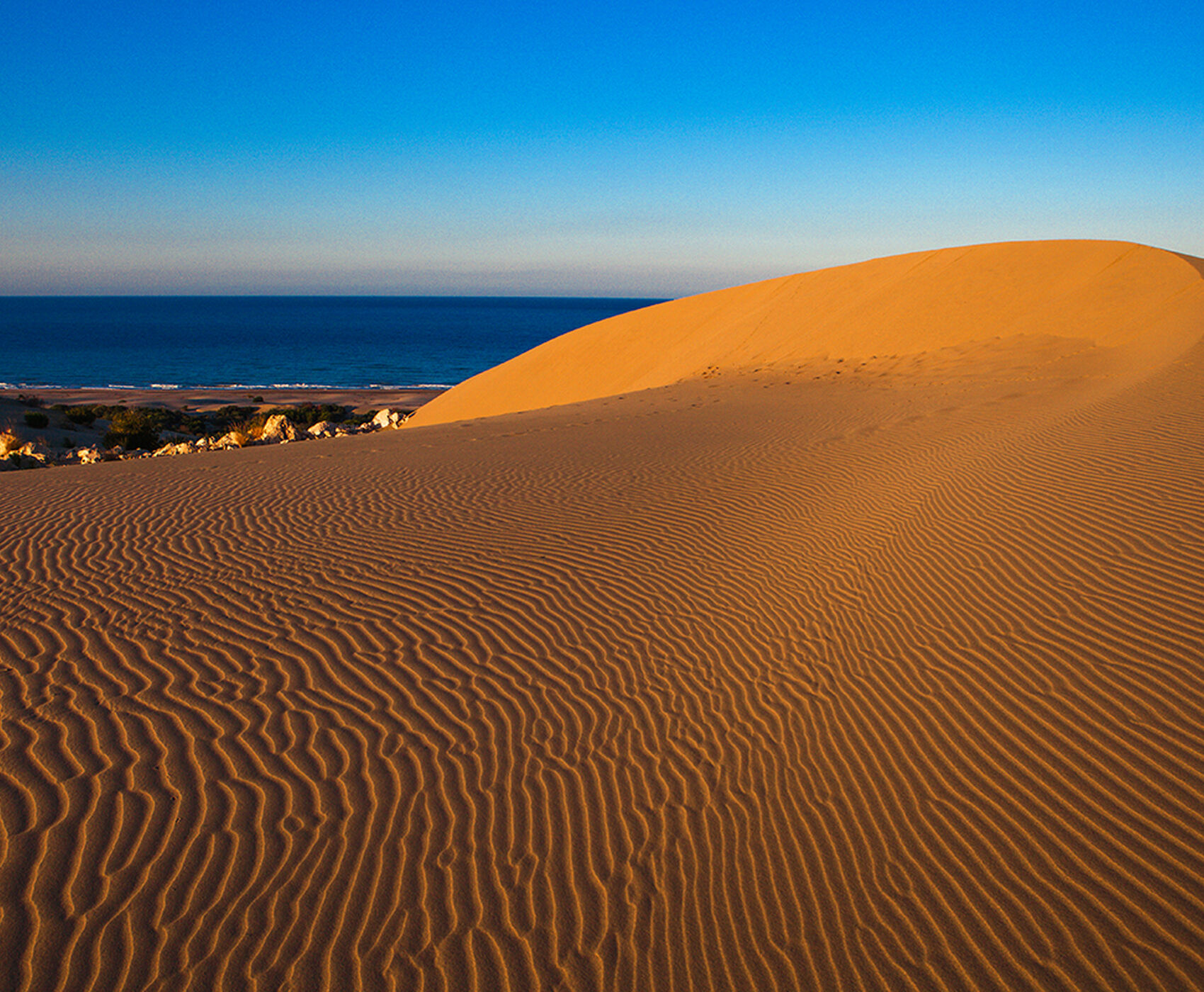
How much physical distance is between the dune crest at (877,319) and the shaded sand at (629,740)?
35.8 ft

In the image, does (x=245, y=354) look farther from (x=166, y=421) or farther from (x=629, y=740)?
(x=629, y=740)

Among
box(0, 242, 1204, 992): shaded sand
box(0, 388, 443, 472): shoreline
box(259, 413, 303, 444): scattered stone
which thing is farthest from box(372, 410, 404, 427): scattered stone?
box(0, 242, 1204, 992): shaded sand

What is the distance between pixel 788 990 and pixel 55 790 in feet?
12.9

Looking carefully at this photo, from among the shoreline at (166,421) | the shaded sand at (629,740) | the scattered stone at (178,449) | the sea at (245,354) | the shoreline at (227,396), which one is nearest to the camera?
the shaded sand at (629,740)

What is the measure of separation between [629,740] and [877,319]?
22.4m

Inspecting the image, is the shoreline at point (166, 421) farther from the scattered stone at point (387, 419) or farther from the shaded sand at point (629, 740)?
the shaded sand at point (629, 740)

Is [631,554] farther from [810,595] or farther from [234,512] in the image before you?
[234,512]

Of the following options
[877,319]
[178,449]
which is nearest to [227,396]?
[178,449]

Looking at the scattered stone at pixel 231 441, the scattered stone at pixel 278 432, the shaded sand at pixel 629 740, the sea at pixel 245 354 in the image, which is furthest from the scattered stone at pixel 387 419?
the sea at pixel 245 354

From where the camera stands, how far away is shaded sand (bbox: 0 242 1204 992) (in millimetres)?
3162

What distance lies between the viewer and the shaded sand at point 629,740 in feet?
10.4

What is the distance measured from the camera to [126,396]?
41969 mm

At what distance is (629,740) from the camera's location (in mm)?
4711

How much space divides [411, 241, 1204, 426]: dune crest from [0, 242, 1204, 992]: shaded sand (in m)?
10.9
